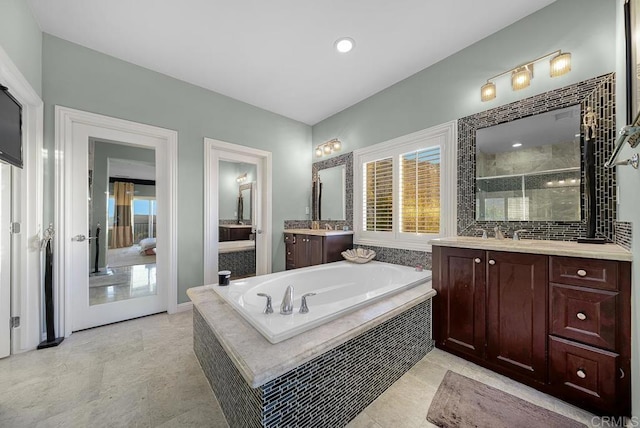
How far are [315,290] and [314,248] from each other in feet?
2.58

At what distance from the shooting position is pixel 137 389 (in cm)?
154

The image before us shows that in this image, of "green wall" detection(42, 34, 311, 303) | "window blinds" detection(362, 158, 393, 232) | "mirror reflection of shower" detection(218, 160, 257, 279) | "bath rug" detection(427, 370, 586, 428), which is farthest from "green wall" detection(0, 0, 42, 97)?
"bath rug" detection(427, 370, 586, 428)

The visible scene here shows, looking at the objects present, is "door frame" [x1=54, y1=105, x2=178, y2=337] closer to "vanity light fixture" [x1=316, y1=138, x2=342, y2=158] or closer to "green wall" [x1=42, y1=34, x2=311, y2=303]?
"green wall" [x1=42, y1=34, x2=311, y2=303]

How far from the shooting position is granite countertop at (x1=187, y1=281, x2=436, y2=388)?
0.99 metres

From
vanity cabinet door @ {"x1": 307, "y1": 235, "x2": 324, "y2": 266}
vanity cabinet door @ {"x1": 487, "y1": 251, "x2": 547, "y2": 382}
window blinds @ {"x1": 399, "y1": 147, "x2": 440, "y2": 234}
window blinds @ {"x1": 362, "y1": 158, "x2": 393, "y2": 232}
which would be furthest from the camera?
vanity cabinet door @ {"x1": 307, "y1": 235, "x2": 324, "y2": 266}

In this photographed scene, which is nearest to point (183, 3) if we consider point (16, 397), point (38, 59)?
point (38, 59)

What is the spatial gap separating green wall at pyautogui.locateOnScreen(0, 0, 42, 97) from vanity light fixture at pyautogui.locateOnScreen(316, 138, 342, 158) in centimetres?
302

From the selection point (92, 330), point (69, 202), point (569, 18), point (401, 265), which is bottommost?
point (92, 330)

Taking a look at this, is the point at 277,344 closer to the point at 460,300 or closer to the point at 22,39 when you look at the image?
the point at 460,300

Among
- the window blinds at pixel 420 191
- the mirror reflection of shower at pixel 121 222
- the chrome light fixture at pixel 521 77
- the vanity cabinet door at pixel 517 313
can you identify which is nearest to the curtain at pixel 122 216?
the mirror reflection of shower at pixel 121 222

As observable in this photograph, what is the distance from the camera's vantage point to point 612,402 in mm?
1294

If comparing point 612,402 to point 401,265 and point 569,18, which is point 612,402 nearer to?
point 401,265

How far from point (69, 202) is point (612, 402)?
422cm

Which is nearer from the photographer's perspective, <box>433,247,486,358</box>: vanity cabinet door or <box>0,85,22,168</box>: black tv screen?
<box>0,85,22,168</box>: black tv screen
